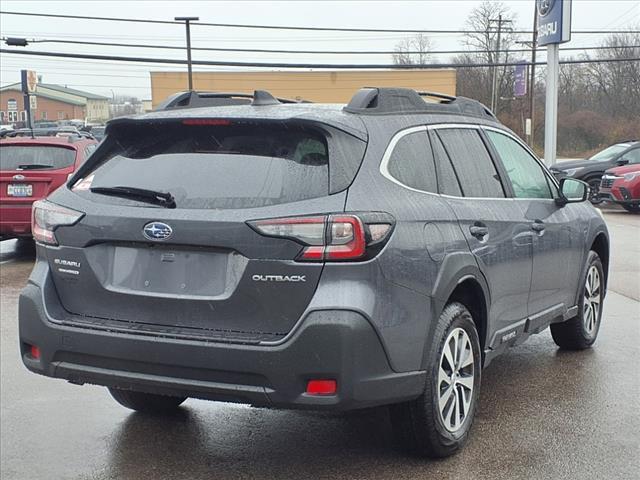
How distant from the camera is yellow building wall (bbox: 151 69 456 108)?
5375cm

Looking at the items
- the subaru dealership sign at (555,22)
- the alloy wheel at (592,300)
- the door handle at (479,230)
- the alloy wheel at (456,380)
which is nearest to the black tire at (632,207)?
the subaru dealership sign at (555,22)

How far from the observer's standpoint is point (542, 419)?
475 centimetres

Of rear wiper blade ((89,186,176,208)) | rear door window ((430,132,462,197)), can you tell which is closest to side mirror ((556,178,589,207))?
rear door window ((430,132,462,197))

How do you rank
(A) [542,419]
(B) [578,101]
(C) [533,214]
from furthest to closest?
(B) [578,101] < (C) [533,214] < (A) [542,419]

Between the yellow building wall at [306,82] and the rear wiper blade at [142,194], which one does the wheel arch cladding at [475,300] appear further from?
the yellow building wall at [306,82]

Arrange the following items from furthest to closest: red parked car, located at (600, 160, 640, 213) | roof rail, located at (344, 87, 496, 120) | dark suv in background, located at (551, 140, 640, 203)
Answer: dark suv in background, located at (551, 140, 640, 203) < red parked car, located at (600, 160, 640, 213) < roof rail, located at (344, 87, 496, 120)

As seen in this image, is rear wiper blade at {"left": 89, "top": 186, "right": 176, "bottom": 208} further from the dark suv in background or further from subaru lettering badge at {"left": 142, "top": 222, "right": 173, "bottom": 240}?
the dark suv in background

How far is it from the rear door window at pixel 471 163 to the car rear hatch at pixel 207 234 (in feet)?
3.34

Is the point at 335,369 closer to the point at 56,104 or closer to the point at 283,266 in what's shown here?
the point at 283,266

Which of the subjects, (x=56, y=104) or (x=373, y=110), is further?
(x=56, y=104)

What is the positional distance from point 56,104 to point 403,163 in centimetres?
12881

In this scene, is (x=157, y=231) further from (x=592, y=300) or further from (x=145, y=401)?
(x=592, y=300)

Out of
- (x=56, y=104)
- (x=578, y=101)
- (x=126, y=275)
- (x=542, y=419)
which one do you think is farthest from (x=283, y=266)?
(x=56, y=104)

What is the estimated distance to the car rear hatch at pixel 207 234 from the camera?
3.47 meters
